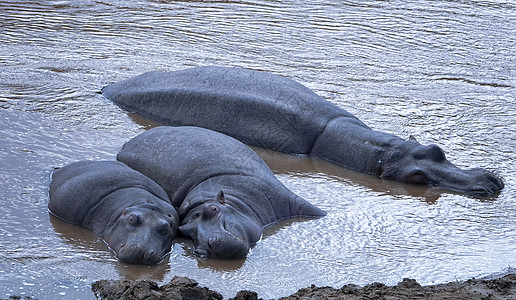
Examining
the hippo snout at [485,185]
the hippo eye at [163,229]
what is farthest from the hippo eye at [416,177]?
the hippo eye at [163,229]

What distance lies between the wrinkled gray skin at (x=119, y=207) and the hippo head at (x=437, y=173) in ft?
8.09

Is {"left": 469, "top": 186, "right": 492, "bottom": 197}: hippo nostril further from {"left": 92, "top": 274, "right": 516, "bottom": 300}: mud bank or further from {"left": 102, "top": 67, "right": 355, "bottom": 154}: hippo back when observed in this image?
{"left": 92, "top": 274, "right": 516, "bottom": 300}: mud bank

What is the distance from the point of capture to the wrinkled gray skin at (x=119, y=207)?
5.40 metres

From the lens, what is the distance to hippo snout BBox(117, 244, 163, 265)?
5.29m

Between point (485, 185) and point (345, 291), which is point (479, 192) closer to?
point (485, 185)

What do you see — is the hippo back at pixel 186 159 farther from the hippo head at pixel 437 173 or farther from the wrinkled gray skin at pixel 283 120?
the hippo head at pixel 437 173

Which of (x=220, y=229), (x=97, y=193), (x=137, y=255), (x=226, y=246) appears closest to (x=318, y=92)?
(x=97, y=193)

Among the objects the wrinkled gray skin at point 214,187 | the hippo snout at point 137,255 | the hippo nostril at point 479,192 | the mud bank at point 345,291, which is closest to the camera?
the mud bank at point 345,291

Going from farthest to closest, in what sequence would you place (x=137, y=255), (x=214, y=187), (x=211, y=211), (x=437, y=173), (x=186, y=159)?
(x=437, y=173) < (x=186, y=159) < (x=214, y=187) < (x=211, y=211) < (x=137, y=255)

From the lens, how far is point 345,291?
4949 millimetres

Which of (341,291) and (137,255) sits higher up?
(341,291)

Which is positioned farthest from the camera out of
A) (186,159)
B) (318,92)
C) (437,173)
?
(318,92)

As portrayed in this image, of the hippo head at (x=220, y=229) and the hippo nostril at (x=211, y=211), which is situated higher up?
the hippo nostril at (x=211, y=211)

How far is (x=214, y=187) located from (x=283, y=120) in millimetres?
2180
